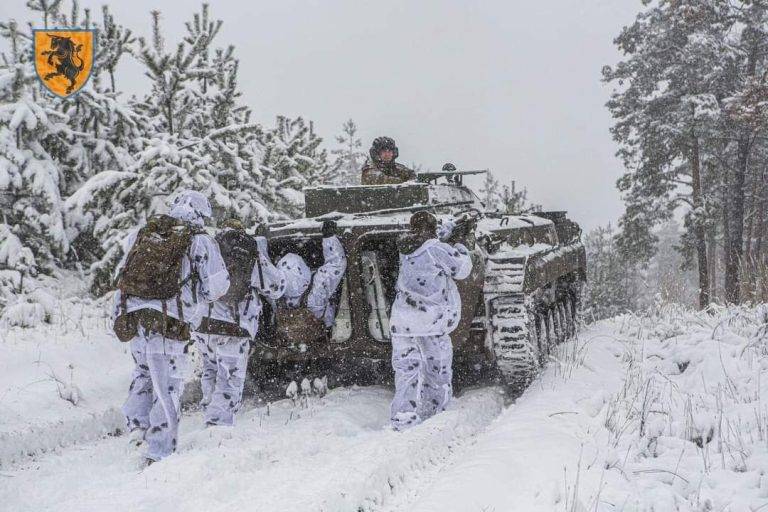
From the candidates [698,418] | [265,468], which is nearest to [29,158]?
[265,468]

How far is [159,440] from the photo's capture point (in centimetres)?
449

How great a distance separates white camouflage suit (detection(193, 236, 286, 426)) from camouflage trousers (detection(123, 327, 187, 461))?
56 centimetres

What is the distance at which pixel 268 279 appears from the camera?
18.1ft

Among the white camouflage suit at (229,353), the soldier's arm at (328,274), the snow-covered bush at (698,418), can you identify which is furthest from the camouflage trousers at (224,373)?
the snow-covered bush at (698,418)

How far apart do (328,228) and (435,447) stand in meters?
2.24

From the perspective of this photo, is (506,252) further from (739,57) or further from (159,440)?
(739,57)

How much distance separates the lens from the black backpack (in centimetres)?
522

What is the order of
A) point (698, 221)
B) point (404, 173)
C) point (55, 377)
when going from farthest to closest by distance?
point (698, 221)
point (404, 173)
point (55, 377)

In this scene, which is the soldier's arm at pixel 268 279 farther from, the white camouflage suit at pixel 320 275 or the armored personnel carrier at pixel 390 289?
the armored personnel carrier at pixel 390 289

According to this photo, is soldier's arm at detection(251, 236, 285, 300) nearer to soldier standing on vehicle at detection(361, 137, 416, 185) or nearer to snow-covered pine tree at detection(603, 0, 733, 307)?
soldier standing on vehicle at detection(361, 137, 416, 185)

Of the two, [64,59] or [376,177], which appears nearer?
[376,177]

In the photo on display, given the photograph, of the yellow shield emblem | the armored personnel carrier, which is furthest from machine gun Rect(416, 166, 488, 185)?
the yellow shield emblem

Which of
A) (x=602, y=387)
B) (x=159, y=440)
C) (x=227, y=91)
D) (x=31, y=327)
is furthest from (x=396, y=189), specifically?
(x=227, y=91)

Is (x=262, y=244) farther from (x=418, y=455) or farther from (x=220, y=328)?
(x=418, y=455)
